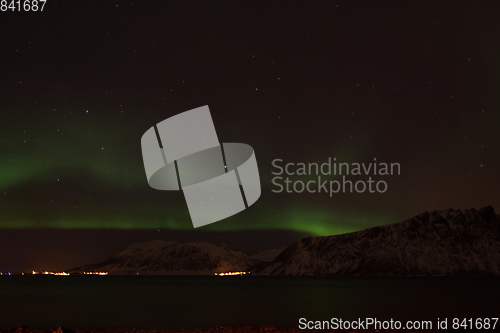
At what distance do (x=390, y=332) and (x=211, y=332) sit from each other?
710cm

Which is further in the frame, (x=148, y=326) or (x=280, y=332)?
(x=148, y=326)

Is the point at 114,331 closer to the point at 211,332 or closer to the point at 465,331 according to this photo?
the point at 211,332

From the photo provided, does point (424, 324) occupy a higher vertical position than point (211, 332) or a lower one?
lower

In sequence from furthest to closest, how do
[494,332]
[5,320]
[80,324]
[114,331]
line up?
1. [5,320]
2. [80,324]
3. [114,331]
4. [494,332]

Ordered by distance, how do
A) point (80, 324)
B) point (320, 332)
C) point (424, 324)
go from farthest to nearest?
point (80, 324), point (424, 324), point (320, 332)

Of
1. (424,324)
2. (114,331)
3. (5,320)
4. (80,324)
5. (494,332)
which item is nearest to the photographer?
(494,332)

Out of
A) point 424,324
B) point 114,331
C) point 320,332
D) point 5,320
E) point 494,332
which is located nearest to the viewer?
point 494,332

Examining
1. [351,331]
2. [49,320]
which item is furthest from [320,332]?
[49,320]

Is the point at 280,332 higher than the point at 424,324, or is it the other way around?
the point at 280,332

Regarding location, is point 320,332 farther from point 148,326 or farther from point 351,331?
point 148,326

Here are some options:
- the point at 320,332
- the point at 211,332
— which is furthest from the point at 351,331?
the point at 211,332

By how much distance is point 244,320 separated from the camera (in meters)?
36.8

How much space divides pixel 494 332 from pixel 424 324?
1818 cm

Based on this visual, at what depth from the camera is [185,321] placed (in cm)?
3538
